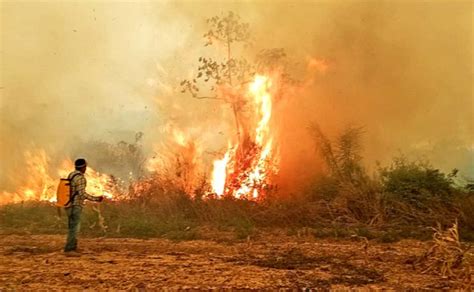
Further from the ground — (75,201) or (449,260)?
(75,201)

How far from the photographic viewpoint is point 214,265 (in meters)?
7.46

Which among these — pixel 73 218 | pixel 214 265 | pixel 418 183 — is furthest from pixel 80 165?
pixel 418 183

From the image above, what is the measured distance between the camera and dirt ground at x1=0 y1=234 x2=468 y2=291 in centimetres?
631

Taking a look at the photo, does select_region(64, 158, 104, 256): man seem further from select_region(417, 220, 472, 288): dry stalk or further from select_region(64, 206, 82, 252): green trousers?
select_region(417, 220, 472, 288): dry stalk

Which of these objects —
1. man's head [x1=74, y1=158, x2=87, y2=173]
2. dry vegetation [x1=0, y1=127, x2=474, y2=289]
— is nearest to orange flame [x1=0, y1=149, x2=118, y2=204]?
dry vegetation [x1=0, y1=127, x2=474, y2=289]

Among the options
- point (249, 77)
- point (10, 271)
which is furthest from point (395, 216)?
point (10, 271)

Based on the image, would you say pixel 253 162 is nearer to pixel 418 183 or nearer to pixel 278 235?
pixel 278 235

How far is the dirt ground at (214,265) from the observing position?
6312 mm

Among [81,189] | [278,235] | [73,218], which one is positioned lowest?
[278,235]

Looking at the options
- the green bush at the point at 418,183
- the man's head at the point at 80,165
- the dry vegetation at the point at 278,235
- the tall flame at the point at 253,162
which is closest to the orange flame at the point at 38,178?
the dry vegetation at the point at 278,235

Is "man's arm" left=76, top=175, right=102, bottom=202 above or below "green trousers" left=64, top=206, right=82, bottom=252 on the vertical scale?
above

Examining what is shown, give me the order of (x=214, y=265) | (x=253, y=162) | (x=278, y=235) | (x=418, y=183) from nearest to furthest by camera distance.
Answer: (x=214, y=265), (x=278, y=235), (x=418, y=183), (x=253, y=162)

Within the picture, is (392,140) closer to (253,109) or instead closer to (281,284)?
(253,109)

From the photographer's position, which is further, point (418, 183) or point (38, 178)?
point (38, 178)
